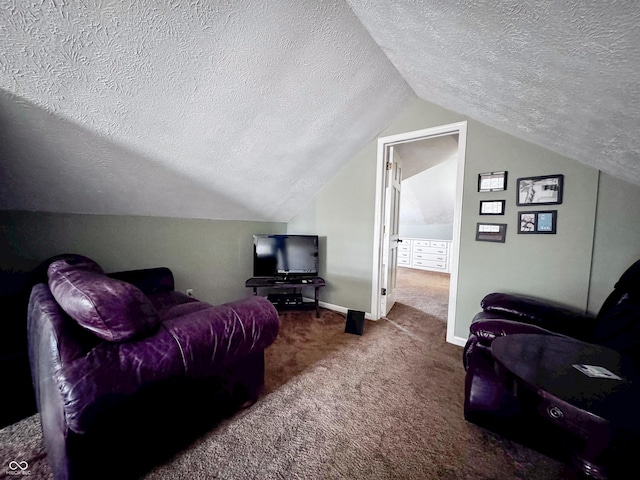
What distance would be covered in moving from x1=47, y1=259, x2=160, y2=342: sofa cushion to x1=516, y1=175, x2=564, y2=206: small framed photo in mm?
2717

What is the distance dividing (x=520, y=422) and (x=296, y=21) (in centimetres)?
249

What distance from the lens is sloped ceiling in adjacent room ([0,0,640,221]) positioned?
36.7 inches

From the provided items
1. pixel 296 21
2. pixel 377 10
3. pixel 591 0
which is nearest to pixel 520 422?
pixel 591 0

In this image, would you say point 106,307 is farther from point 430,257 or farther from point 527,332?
point 430,257

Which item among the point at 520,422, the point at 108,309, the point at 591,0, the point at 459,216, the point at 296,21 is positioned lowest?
the point at 520,422

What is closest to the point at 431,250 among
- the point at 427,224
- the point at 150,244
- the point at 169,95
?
the point at 427,224

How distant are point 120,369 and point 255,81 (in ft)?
5.48

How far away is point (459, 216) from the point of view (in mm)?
2260

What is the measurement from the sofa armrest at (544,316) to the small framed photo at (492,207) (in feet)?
2.49

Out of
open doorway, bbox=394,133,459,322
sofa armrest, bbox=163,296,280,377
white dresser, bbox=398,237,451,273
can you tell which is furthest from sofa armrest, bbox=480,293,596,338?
white dresser, bbox=398,237,451,273

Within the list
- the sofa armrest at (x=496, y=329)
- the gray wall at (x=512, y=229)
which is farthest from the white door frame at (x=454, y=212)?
the sofa armrest at (x=496, y=329)

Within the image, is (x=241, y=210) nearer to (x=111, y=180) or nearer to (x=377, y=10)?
(x=111, y=180)

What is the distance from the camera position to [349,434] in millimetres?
1277

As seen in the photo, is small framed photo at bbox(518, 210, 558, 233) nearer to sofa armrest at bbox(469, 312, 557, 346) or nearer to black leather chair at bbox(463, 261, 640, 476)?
black leather chair at bbox(463, 261, 640, 476)
